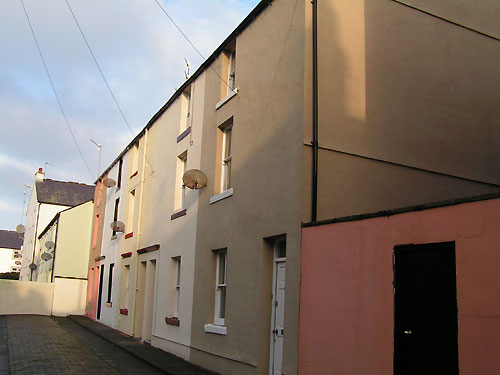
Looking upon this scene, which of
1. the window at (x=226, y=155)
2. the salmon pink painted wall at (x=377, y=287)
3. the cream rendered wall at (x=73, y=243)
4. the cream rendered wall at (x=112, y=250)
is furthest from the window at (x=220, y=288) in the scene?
the cream rendered wall at (x=73, y=243)

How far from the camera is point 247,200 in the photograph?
1104 cm

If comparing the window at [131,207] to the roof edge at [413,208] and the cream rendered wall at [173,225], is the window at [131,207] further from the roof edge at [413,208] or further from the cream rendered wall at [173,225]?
the roof edge at [413,208]

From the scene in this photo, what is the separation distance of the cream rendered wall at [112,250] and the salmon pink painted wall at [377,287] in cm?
1461

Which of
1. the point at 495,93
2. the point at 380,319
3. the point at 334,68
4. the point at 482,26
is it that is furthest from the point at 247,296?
the point at 482,26

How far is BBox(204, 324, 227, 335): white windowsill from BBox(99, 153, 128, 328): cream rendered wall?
10.2 metres

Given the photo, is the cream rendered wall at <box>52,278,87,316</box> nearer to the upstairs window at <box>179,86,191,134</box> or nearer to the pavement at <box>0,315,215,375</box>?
the pavement at <box>0,315,215,375</box>

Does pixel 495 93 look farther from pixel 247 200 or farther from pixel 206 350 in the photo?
pixel 206 350

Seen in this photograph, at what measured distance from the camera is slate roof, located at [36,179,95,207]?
45656mm

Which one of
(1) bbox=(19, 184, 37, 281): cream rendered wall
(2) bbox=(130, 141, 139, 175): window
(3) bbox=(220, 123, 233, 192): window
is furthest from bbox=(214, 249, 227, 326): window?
(1) bbox=(19, 184, 37, 281): cream rendered wall

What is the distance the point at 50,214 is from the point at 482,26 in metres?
40.2

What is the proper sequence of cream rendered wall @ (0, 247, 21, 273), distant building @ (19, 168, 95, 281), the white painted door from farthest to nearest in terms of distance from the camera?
cream rendered wall @ (0, 247, 21, 273) < distant building @ (19, 168, 95, 281) < the white painted door

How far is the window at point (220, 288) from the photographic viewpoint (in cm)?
1226

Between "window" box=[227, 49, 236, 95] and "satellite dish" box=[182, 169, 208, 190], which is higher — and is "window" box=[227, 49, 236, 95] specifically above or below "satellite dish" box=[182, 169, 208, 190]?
above

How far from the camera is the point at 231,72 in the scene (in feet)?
43.2
